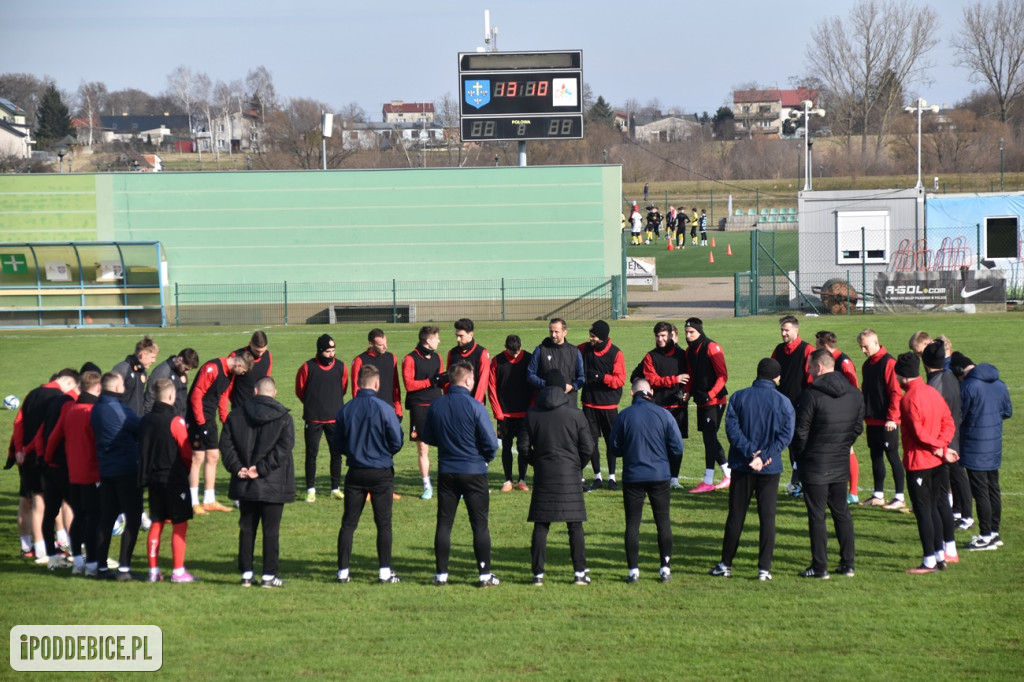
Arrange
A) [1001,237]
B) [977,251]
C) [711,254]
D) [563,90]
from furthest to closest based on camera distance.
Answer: [711,254]
[563,90]
[1001,237]
[977,251]

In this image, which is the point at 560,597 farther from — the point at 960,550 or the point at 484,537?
the point at 960,550

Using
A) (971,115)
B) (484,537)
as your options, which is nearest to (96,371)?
(484,537)

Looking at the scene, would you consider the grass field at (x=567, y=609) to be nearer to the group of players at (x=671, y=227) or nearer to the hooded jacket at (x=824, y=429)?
the hooded jacket at (x=824, y=429)

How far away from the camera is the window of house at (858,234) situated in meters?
34.6

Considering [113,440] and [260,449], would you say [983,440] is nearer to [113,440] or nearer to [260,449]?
[260,449]

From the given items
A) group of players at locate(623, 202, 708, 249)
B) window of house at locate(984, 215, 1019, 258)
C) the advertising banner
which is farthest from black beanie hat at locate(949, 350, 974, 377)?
group of players at locate(623, 202, 708, 249)

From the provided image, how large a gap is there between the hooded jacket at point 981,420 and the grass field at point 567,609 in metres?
0.89

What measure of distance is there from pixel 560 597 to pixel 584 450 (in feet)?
4.25

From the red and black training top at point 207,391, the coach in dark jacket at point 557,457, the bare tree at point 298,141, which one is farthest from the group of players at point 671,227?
the coach in dark jacket at point 557,457

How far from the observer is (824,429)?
31.3 ft

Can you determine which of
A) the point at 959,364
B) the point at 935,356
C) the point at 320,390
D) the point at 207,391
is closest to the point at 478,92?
the point at 320,390

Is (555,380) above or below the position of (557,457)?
above

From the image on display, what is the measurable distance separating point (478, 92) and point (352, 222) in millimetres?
6277

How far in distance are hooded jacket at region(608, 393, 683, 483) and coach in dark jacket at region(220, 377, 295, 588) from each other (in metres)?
2.98
